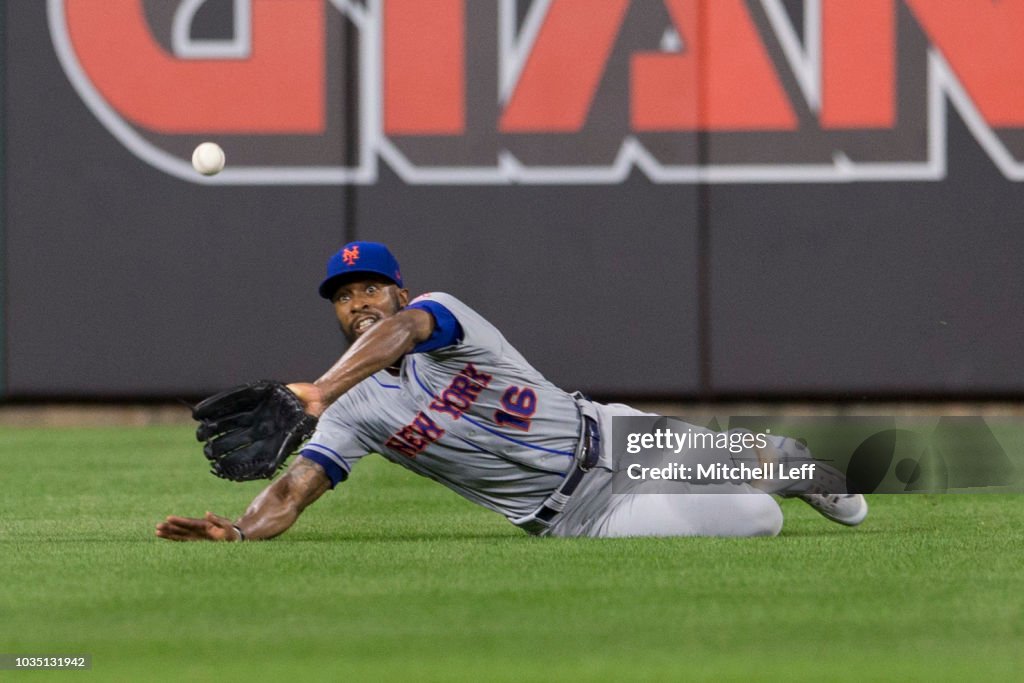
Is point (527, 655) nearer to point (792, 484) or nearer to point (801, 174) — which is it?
point (792, 484)

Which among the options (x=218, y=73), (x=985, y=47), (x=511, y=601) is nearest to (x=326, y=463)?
(x=511, y=601)

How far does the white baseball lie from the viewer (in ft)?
40.8

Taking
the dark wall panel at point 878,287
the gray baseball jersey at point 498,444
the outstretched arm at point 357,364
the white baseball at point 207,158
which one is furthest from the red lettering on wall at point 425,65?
the outstretched arm at point 357,364

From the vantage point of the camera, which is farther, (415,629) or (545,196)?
(545,196)

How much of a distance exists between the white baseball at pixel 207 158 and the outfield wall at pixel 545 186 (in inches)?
10.9

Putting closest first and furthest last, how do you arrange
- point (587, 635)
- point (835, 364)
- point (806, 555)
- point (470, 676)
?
1. point (470, 676)
2. point (587, 635)
3. point (806, 555)
4. point (835, 364)

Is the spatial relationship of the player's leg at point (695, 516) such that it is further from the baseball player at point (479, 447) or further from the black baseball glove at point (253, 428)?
the black baseball glove at point (253, 428)

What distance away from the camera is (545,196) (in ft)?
41.7

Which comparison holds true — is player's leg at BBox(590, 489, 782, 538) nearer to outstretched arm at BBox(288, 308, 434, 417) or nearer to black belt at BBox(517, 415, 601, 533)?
black belt at BBox(517, 415, 601, 533)

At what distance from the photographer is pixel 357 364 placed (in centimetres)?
491

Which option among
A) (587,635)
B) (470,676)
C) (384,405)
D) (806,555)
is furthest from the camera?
(384,405)

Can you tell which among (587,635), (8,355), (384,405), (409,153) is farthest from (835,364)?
(587,635)

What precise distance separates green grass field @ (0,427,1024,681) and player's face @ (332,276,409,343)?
0.75 m

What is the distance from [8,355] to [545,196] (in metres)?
4.23
